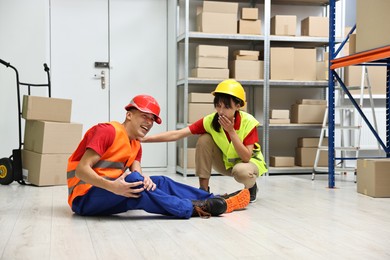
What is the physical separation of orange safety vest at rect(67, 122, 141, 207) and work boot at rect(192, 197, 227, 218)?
51cm

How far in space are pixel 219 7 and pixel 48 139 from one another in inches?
95.8

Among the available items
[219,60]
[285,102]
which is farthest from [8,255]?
[285,102]

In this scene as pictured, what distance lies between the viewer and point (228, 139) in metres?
4.03

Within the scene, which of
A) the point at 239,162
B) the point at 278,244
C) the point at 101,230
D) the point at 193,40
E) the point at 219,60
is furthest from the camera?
the point at 193,40

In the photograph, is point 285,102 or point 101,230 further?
point 285,102

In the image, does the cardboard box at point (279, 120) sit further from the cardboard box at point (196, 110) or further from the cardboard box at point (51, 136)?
the cardboard box at point (51, 136)

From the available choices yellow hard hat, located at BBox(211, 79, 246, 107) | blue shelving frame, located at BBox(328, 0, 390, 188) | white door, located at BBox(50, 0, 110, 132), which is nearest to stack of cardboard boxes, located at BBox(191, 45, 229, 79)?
white door, located at BBox(50, 0, 110, 132)

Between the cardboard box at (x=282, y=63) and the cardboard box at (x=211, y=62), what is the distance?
1.87 ft

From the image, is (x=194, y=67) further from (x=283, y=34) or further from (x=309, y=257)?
(x=309, y=257)

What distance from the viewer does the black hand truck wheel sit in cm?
509

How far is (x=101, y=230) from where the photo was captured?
2.99 metres

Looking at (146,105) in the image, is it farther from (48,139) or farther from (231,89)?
(48,139)

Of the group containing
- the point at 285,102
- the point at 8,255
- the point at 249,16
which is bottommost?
the point at 8,255

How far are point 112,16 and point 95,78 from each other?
2.49 ft
